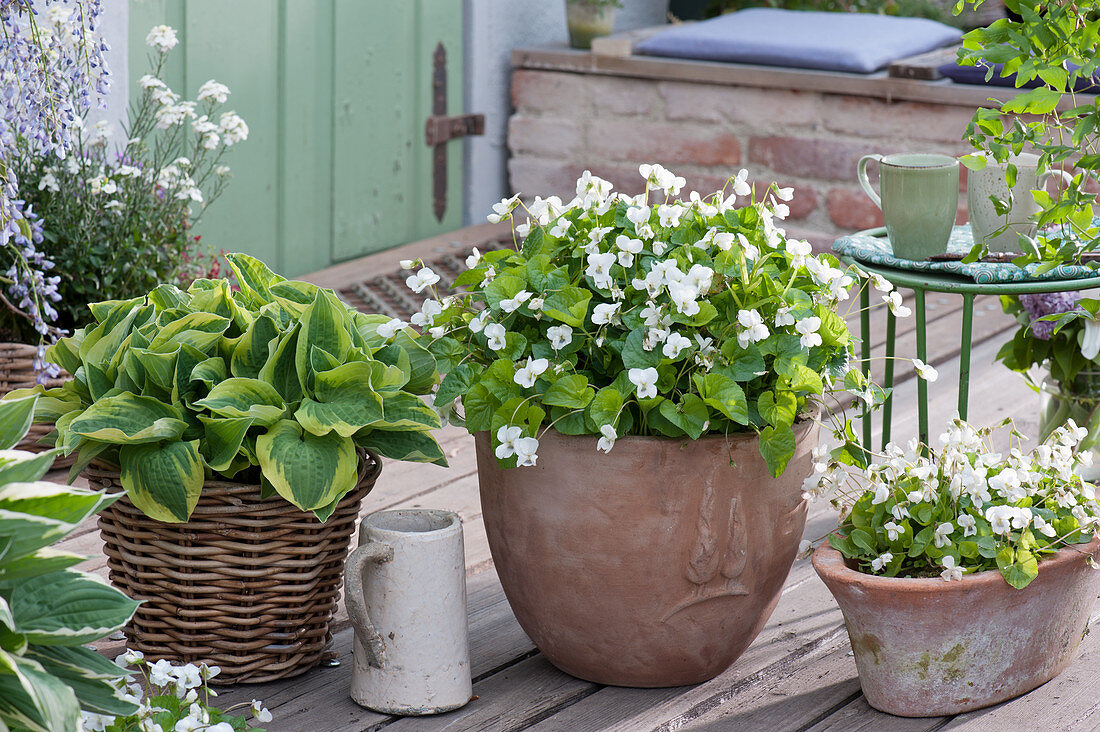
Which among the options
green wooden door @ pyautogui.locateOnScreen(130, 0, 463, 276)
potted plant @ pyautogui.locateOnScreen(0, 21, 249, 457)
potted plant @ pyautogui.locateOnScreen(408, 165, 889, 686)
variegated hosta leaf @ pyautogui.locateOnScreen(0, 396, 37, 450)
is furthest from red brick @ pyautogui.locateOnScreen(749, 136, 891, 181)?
variegated hosta leaf @ pyautogui.locateOnScreen(0, 396, 37, 450)

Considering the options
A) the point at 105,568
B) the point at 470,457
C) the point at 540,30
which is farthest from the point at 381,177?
the point at 105,568

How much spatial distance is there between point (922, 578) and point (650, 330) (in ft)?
1.47

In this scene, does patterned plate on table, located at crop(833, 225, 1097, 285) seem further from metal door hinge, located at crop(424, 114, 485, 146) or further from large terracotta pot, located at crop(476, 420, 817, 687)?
metal door hinge, located at crop(424, 114, 485, 146)

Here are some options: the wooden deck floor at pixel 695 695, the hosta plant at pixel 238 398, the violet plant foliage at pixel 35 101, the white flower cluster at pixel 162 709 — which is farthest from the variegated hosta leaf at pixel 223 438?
the violet plant foliage at pixel 35 101

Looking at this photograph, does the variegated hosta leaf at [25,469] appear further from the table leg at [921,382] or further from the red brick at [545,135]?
the red brick at [545,135]

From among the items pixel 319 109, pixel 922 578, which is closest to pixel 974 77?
pixel 319 109

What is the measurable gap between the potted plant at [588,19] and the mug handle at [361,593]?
2.81 metres

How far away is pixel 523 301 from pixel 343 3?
2.35 meters

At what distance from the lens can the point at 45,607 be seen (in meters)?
1.24

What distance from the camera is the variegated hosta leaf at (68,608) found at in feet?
3.94

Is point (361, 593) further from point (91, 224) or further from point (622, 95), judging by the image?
point (622, 95)

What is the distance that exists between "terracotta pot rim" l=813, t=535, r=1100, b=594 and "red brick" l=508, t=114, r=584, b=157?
2.70 metres

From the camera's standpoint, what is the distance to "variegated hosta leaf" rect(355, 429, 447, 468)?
5.27 ft

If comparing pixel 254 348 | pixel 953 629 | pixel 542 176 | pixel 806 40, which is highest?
pixel 806 40
